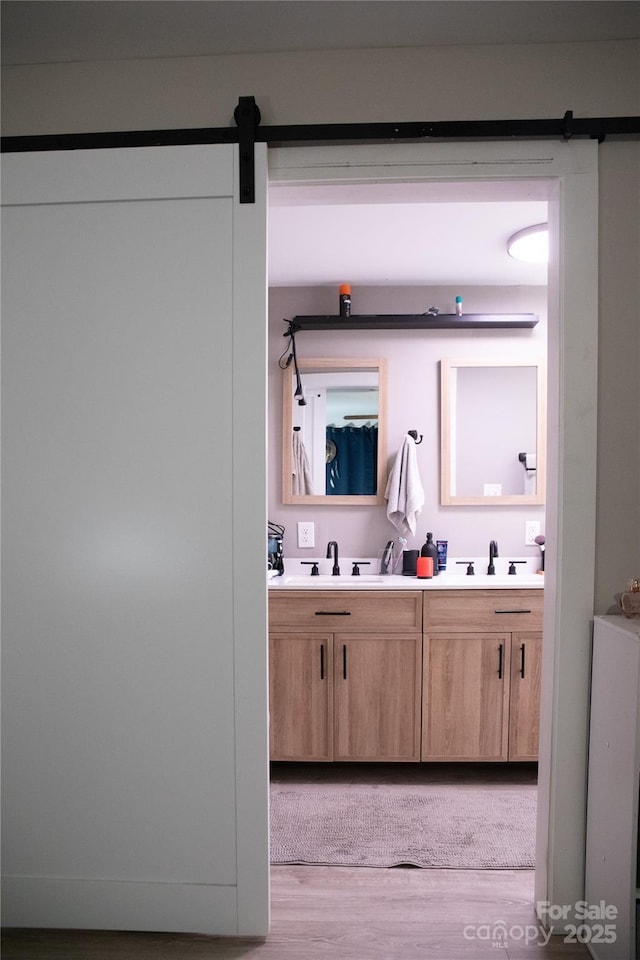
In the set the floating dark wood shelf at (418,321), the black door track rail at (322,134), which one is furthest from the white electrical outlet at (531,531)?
the black door track rail at (322,134)

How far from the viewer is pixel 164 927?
1.70 m

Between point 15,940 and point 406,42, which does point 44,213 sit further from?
point 15,940

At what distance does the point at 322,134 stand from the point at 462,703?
2408 mm

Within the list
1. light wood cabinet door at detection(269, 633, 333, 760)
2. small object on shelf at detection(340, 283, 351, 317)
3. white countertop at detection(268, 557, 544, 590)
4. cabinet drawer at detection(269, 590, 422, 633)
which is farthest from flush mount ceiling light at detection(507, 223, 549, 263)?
light wood cabinet door at detection(269, 633, 333, 760)

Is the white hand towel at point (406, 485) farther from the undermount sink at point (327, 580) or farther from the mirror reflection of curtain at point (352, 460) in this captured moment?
the undermount sink at point (327, 580)

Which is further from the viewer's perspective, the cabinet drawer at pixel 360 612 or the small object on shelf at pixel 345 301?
the small object on shelf at pixel 345 301

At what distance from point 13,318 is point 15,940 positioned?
1.84 metres

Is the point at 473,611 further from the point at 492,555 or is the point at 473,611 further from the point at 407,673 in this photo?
the point at 492,555

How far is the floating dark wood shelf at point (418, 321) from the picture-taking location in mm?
3219

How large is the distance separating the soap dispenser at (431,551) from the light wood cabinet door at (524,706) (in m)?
0.61

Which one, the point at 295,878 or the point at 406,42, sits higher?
the point at 406,42

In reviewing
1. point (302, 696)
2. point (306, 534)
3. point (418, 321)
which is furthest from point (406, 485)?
point (302, 696)

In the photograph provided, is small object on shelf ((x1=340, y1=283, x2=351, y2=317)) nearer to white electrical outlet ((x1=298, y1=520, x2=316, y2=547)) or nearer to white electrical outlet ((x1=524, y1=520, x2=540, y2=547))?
white electrical outlet ((x1=298, y1=520, x2=316, y2=547))

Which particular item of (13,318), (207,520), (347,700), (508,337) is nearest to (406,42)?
(13,318)
